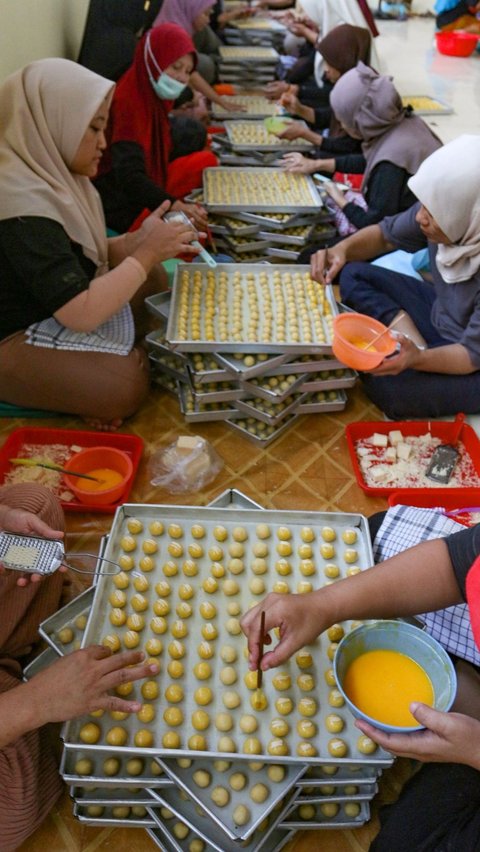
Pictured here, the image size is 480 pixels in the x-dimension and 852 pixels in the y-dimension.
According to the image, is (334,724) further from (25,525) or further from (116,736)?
(25,525)

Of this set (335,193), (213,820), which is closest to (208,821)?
(213,820)

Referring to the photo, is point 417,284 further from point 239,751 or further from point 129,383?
point 239,751

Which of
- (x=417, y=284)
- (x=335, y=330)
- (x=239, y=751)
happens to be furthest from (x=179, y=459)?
(x=417, y=284)

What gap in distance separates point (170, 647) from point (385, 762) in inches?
17.6

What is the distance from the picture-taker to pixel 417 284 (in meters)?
2.41

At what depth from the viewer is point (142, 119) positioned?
8.82 ft

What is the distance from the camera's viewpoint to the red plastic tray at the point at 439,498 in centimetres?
179

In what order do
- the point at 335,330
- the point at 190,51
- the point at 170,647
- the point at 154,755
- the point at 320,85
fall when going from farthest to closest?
the point at 320,85 → the point at 190,51 → the point at 335,330 → the point at 170,647 → the point at 154,755

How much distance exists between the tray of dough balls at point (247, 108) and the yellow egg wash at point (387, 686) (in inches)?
150

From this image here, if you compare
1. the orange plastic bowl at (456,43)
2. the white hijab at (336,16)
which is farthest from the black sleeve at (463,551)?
the orange plastic bowl at (456,43)

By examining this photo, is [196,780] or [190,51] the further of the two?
[190,51]

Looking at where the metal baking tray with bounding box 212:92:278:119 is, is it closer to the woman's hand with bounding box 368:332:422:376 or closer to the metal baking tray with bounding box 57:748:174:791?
the woman's hand with bounding box 368:332:422:376

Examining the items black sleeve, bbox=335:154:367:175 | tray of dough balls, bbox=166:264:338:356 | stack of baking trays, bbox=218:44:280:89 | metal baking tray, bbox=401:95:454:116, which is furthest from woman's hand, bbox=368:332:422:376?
metal baking tray, bbox=401:95:454:116

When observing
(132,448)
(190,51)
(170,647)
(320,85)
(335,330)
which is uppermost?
(190,51)
